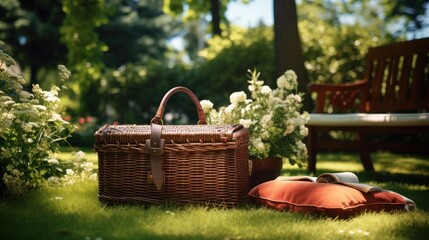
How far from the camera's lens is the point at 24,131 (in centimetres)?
374

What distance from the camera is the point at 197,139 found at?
315 cm

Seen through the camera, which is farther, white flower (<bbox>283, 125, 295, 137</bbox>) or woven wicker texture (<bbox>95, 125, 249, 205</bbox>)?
white flower (<bbox>283, 125, 295, 137</bbox>)

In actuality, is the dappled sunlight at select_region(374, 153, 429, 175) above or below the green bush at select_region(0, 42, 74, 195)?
below

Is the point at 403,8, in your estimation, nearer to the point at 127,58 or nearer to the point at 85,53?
the point at 127,58

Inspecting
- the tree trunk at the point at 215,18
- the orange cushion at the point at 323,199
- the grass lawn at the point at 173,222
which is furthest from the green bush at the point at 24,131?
the tree trunk at the point at 215,18

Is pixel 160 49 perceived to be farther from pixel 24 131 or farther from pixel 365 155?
pixel 24 131

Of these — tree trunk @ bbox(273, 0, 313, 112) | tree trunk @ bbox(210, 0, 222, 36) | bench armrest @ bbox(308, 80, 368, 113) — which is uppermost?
tree trunk @ bbox(210, 0, 222, 36)

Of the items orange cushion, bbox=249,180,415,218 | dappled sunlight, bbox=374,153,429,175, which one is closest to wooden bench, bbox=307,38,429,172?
dappled sunlight, bbox=374,153,429,175

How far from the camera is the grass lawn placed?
256cm

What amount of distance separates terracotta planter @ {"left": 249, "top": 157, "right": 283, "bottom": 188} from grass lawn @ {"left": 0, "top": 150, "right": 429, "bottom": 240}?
47 centimetres

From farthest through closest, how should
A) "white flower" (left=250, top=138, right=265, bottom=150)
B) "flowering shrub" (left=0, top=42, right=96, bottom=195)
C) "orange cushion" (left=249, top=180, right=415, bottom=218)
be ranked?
1. "white flower" (left=250, top=138, right=265, bottom=150)
2. "flowering shrub" (left=0, top=42, right=96, bottom=195)
3. "orange cushion" (left=249, top=180, right=415, bottom=218)

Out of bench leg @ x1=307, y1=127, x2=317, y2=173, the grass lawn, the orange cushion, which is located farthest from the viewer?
bench leg @ x1=307, y1=127, x2=317, y2=173

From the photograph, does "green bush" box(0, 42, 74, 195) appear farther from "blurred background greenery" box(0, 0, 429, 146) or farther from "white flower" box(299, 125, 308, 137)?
"blurred background greenery" box(0, 0, 429, 146)

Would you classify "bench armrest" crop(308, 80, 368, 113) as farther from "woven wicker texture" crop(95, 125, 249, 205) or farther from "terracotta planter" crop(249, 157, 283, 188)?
"woven wicker texture" crop(95, 125, 249, 205)
